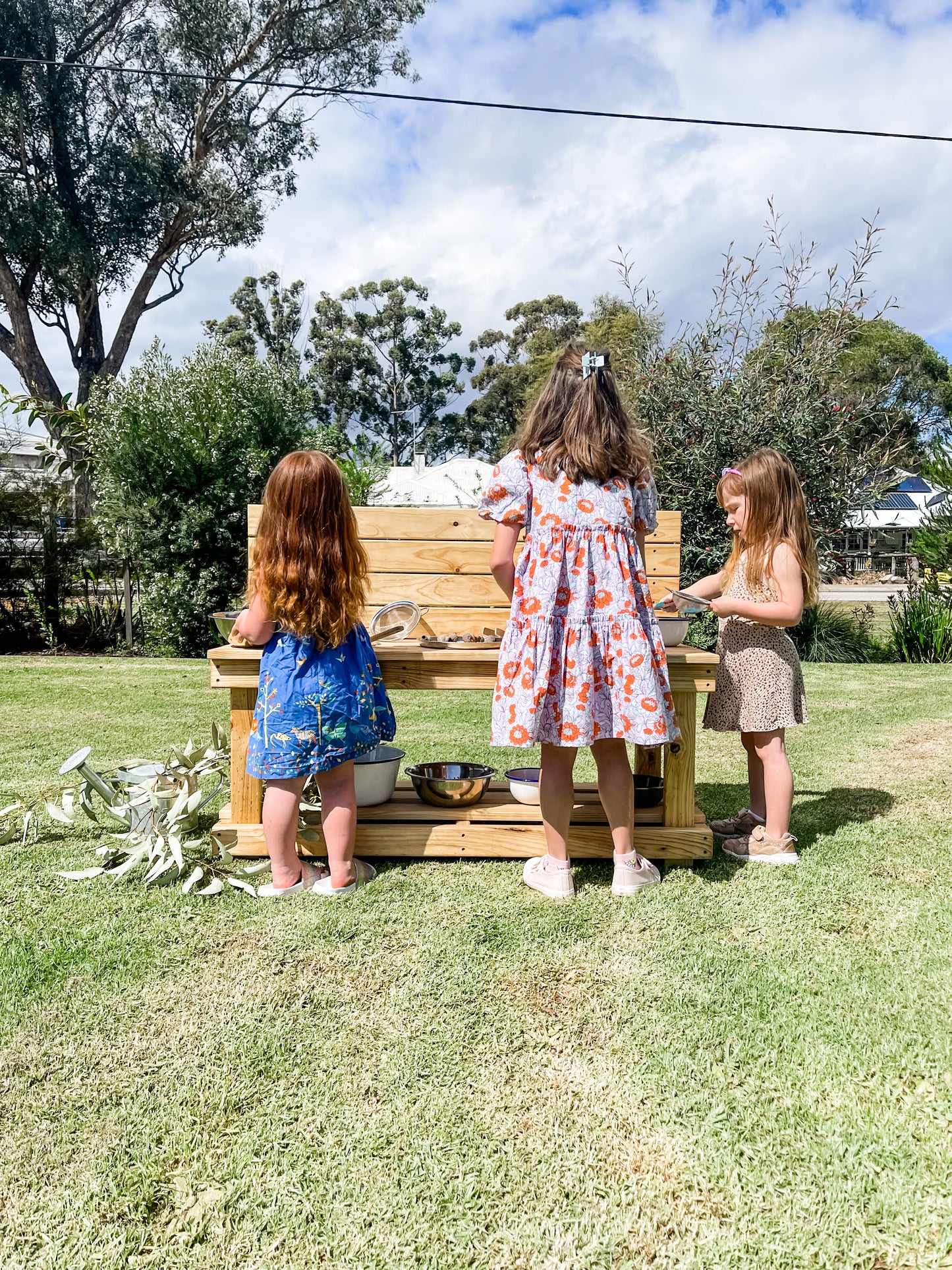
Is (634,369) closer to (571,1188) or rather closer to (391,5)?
(571,1188)

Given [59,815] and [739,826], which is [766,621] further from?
[59,815]

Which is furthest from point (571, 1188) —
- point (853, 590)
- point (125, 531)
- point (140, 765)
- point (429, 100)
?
point (853, 590)

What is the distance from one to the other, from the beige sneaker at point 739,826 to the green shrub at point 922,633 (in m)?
6.98

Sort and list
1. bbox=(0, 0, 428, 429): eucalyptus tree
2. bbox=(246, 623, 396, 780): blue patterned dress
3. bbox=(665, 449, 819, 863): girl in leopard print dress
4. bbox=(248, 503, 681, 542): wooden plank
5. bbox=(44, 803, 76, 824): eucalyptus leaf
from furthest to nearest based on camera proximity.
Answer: bbox=(0, 0, 428, 429): eucalyptus tree, bbox=(248, 503, 681, 542): wooden plank, bbox=(44, 803, 76, 824): eucalyptus leaf, bbox=(665, 449, 819, 863): girl in leopard print dress, bbox=(246, 623, 396, 780): blue patterned dress

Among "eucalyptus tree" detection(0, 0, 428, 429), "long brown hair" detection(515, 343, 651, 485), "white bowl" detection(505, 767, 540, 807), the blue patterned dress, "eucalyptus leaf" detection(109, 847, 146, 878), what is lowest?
"eucalyptus leaf" detection(109, 847, 146, 878)

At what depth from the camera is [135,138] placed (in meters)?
17.4

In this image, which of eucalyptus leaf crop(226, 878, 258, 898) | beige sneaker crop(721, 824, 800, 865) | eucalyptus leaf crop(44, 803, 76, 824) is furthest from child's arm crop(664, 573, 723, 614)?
eucalyptus leaf crop(44, 803, 76, 824)

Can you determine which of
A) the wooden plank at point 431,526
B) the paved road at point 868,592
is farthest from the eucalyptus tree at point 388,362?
the wooden plank at point 431,526

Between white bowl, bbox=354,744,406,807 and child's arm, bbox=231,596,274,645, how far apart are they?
649 mm

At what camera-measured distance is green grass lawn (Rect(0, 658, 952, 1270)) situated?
4.90 feet

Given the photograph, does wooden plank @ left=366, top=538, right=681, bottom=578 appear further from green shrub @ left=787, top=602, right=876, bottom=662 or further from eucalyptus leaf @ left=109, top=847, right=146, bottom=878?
green shrub @ left=787, top=602, right=876, bottom=662

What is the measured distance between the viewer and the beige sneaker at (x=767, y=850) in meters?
3.15

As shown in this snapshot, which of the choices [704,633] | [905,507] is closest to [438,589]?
[704,633]

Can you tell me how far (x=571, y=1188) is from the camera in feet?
5.18
